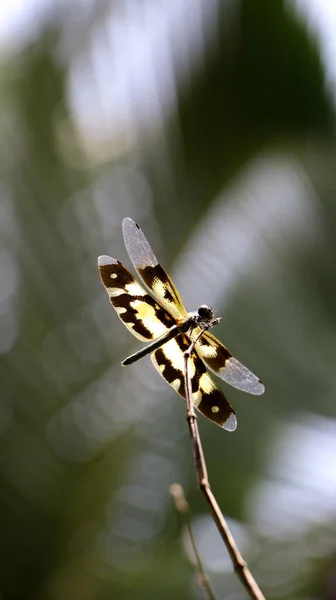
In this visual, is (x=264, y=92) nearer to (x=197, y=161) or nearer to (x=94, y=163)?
(x=197, y=161)

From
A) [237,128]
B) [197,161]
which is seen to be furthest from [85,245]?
[237,128]

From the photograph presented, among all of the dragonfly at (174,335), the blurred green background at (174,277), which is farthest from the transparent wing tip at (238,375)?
the blurred green background at (174,277)

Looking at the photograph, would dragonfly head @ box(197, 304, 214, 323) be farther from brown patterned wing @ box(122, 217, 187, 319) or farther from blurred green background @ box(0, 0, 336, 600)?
blurred green background @ box(0, 0, 336, 600)

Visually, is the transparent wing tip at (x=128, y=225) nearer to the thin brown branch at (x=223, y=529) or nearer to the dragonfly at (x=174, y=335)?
the dragonfly at (x=174, y=335)

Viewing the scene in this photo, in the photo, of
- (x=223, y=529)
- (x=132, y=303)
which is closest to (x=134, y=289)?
(x=132, y=303)

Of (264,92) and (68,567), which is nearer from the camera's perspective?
(68,567)

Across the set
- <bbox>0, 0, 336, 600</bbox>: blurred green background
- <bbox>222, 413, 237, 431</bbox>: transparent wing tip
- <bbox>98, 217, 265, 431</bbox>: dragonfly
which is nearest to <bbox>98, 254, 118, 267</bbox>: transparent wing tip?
<bbox>98, 217, 265, 431</bbox>: dragonfly
